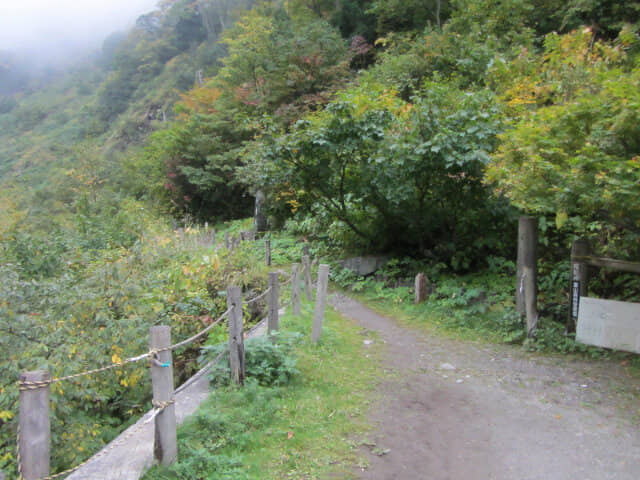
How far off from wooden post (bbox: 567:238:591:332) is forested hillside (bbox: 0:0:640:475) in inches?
17.2

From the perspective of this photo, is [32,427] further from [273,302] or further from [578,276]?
[578,276]

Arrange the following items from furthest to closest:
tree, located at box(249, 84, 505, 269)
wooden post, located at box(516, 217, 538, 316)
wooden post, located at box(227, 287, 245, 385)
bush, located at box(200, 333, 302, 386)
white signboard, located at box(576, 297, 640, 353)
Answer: tree, located at box(249, 84, 505, 269) → wooden post, located at box(516, 217, 538, 316) → white signboard, located at box(576, 297, 640, 353) → bush, located at box(200, 333, 302, 386) → wooden post, located at box(227, 287, 245, 385)

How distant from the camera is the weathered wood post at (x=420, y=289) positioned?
9742mm

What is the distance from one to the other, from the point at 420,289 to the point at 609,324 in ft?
12.8

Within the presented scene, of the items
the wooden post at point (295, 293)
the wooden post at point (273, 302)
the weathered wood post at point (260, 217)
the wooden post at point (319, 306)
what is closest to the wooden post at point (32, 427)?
the wooden post at point (273, 302)

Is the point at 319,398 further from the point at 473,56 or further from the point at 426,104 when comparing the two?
the point at 473,56

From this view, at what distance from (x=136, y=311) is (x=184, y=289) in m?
1.70

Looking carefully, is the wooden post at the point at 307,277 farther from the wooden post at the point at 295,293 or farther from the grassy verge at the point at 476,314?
the wooden post at the point at 295,293

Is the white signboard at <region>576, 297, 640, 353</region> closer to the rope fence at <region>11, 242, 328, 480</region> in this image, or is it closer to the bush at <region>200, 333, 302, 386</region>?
the bush at <region>200, 333, 302, 386</region>

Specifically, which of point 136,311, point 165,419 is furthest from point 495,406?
point 136,311

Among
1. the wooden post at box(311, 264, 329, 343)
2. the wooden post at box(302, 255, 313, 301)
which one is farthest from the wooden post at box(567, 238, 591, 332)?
the wooden post at box(302, 255, 313, 301)

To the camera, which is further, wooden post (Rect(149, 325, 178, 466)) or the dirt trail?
the dirt trail

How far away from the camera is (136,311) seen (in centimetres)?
609

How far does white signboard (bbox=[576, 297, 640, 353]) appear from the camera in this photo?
20.1 ft
